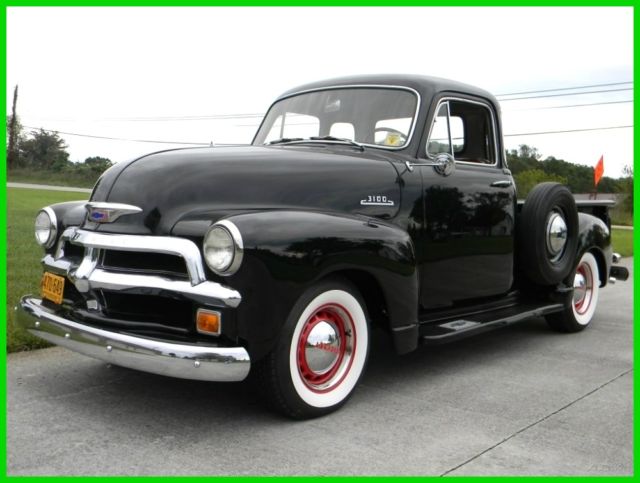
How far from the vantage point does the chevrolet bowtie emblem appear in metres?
3.45

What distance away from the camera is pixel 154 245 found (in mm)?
3219

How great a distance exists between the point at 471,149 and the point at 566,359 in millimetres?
1759

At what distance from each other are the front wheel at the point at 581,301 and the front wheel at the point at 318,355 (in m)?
2.71

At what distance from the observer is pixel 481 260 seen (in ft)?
15.7

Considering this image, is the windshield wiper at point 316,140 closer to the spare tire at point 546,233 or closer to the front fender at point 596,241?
the spare tire at point 546,233

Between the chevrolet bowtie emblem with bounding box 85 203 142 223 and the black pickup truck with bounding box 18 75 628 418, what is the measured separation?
1 centimetres

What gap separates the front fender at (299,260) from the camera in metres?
3.11

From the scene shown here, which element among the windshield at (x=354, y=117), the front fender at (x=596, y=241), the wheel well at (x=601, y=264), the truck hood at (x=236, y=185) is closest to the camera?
the truck hood at (x=236, y=185)

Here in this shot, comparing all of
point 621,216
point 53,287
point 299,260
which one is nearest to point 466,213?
point 299,260

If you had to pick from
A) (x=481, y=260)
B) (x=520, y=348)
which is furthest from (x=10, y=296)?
(x=520, y=348)

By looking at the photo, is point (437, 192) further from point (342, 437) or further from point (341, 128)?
point (342, 437)

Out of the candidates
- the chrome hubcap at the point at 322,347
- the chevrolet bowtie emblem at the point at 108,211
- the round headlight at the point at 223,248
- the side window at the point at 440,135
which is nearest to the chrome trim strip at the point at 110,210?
the chevrolet bowtie emblem at the point at 108,211

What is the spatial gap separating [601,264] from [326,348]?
3.83 m

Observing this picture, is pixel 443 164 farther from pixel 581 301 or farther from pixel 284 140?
pixel 581 301
